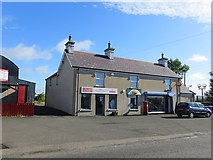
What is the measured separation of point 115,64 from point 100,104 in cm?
536

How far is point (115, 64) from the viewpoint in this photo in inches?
1228

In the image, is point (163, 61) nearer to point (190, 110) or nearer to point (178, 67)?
point (190, 110)

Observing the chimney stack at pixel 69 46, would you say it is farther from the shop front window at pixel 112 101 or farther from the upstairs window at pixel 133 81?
the upstairs window at pixel 133 81

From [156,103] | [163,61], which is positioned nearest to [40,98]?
[163,61]

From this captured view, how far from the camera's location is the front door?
28172 millimetres

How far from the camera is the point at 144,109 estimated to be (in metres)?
30.8

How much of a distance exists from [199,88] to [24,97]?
3625 centimetres

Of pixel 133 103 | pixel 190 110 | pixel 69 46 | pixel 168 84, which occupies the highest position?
pixel 69 46

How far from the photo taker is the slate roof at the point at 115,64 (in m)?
28.5

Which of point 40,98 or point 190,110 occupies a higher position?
point 40,98

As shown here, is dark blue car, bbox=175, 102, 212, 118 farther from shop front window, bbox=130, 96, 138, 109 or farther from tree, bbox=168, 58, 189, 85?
tree, bbox=168, 58, 189, 85

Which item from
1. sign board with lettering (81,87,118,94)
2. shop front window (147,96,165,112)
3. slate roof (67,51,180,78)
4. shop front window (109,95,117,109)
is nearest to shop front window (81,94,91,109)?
sign board with lettering (81,87,118,94)

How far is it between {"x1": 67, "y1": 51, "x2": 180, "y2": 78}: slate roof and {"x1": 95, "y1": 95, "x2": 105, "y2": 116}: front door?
3.01m

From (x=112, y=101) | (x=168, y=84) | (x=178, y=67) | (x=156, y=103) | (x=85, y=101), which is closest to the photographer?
(x=85, y=101)
